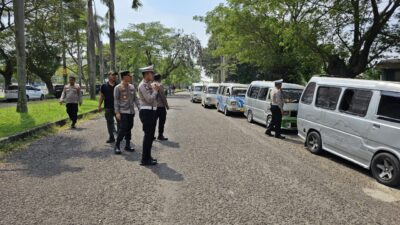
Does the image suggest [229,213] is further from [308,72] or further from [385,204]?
[308,72]

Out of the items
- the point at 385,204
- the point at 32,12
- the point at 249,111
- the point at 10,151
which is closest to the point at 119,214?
the point at 385,204

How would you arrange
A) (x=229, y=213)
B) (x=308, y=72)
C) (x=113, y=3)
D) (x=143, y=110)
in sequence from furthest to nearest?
1. (x=113, y=3)
2. (x=308, y=72)
3. (x=143, y=110)
4. (x=229, y=213)

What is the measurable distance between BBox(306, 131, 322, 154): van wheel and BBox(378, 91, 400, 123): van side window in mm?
2214

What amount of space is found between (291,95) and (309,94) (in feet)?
12.7

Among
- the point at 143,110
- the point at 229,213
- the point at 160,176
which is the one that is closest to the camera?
the point at 229,213

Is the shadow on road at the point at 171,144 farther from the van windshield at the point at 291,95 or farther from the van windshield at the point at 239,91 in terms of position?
the van windshield at the point at 239,91

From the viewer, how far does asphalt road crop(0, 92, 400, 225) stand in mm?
4711

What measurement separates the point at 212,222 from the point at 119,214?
1.22 m

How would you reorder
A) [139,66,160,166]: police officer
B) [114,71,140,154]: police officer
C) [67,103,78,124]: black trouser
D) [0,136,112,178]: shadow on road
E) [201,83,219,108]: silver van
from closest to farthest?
[0,136,112,178]: shadow on road < [139,66,160,166]: police officer < [114,71,140,154]: police officer < [67,103,78,124]: black trouser < [201,83,219,108]: silver van

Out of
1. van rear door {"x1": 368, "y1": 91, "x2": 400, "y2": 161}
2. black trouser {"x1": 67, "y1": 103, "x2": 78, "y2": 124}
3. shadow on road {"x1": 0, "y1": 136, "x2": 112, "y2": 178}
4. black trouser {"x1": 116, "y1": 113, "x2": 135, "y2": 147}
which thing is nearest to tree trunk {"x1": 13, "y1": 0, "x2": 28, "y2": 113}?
black trouser {"x1": 67, "y1": 103, "x2": 78, "y2": 124}

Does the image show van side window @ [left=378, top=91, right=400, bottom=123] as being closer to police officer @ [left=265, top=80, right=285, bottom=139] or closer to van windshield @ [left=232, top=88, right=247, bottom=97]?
police officer @ [left=265, top=80, right=285, bottom=139]

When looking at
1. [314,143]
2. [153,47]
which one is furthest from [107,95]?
[153,47]

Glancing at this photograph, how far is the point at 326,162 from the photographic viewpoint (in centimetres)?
820

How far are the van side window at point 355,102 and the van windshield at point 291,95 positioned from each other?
507 centimetres
